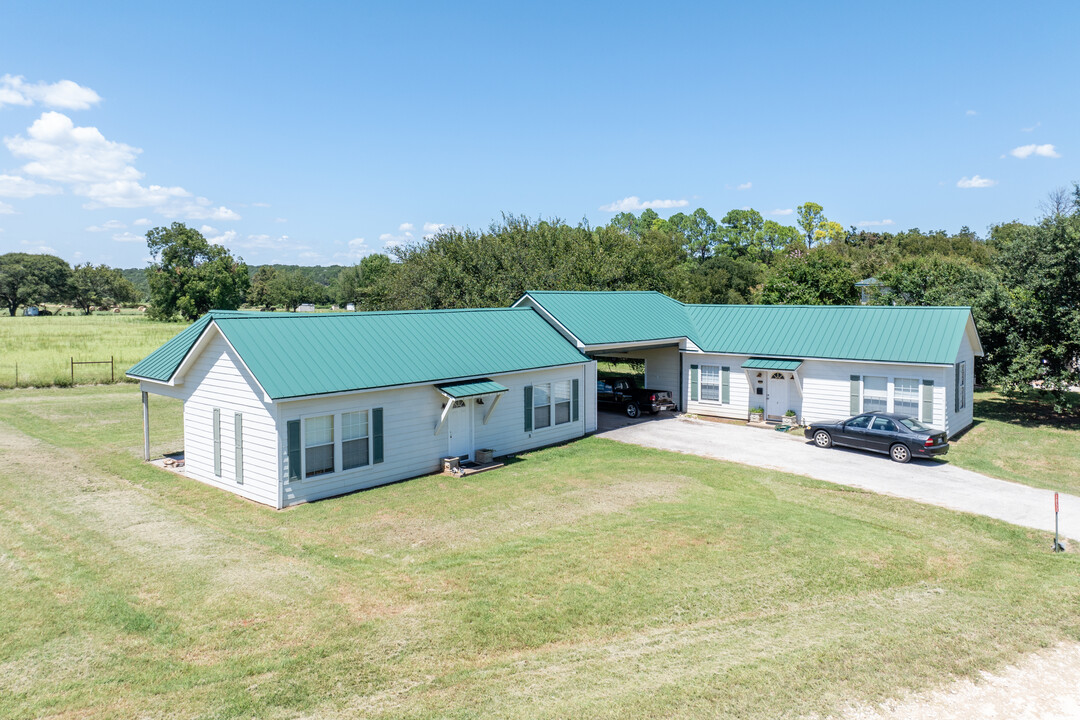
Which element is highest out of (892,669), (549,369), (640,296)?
(640,296)

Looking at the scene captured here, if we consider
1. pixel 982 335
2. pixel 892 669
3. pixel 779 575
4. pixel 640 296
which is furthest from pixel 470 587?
pixel 982 335

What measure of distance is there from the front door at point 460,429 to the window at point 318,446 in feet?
12.6

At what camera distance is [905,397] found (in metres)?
23.7

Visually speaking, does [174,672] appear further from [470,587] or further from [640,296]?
[640,296]

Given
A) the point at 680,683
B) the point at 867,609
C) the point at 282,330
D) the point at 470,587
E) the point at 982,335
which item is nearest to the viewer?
the point at 680,683

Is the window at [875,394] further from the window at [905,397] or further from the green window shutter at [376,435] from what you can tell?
the green window shutter at [376,435]

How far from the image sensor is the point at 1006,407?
31.0 metres

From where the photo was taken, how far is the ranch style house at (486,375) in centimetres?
1645

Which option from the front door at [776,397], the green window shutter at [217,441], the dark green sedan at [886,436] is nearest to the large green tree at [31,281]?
the green window shutter at [217,441]

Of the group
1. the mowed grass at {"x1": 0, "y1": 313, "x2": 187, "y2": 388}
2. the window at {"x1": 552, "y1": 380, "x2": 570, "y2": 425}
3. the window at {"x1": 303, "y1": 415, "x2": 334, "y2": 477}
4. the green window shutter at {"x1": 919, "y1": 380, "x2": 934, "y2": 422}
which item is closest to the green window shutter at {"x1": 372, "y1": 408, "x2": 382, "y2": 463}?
the window at {"x1": 303, "y1": 415, "x2": 334, "y2": 477}

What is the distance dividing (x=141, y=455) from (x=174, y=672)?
15.1 m

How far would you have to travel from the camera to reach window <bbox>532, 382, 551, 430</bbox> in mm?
22656

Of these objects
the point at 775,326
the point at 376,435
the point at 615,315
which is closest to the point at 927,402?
the point at 775,326

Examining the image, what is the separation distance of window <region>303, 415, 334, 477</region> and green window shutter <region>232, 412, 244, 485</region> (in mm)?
1828
